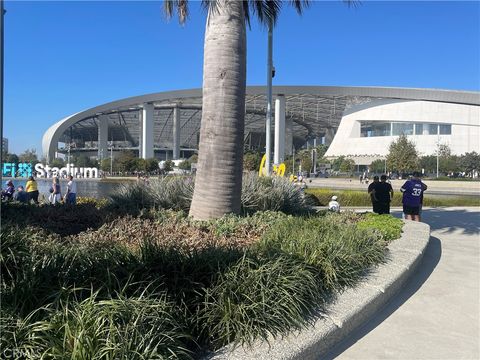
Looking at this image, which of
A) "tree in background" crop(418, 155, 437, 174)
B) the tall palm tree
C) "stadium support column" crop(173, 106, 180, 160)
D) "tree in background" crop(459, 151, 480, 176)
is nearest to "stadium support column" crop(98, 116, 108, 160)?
"stadium support column" crop(173, 106, 180, 160)

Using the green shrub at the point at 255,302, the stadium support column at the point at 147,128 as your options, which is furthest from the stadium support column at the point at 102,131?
the green shrub at the point at 255,302

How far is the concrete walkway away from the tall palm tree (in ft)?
10.8

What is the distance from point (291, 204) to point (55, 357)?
7.46 m

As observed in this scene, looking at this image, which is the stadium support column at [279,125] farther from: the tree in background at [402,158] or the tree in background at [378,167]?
the tree in background at [378,167]

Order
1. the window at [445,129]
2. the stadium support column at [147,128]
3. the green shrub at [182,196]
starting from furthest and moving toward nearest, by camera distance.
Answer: the stadium support column at [147,128] → the window at [445,129] → the green shrub at [182,196]

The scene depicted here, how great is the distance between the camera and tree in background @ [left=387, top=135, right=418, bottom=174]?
65.0 meters

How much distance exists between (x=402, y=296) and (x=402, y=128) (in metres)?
83.9

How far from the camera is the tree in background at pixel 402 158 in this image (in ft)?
213

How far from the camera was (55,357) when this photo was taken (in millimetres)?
2238

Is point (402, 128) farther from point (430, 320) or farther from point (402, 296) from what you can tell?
point (430, 320)

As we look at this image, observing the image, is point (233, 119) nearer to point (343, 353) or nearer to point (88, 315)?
point (343, 353)

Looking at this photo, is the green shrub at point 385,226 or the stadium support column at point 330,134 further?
the stadium support column at point 330,134

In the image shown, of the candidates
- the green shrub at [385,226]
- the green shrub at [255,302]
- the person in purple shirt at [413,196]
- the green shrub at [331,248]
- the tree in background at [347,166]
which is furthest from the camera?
the tree in background at [347,166]

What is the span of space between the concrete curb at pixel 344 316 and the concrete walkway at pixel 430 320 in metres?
0.11
